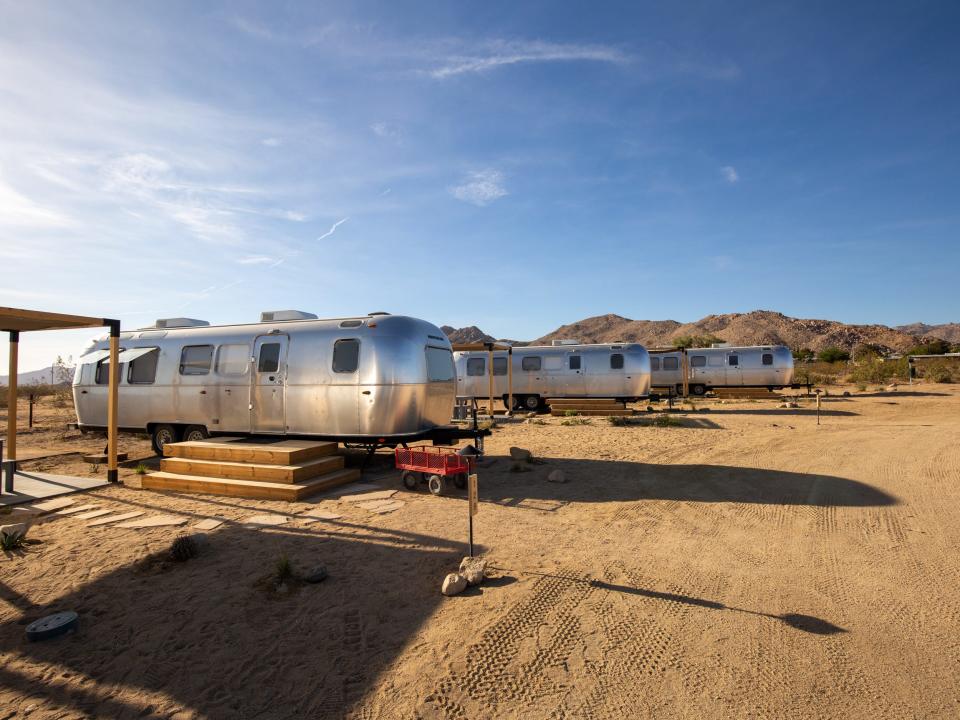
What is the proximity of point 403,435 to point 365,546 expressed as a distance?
3.47 metres

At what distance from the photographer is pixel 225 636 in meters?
4.07

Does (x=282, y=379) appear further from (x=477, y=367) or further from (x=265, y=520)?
(x=477, y=367)

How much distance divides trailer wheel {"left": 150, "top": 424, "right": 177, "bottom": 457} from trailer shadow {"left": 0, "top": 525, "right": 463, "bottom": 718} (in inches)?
262

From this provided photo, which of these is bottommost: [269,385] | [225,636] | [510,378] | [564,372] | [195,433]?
[225,636]

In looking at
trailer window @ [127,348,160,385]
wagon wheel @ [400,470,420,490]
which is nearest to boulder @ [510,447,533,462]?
wagon wheel @ [400,470,420,490]

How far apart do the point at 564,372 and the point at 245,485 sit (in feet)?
46.0

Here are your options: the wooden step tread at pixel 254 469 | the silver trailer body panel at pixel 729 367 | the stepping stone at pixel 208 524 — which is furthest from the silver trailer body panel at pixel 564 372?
the stepping stone at pixel 208 524

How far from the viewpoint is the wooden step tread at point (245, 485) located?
26.7 feet

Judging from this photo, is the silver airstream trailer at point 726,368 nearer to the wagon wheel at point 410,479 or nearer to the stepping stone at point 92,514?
the wagon wheel at point 410,479

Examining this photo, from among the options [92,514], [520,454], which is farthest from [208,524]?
[520,454]

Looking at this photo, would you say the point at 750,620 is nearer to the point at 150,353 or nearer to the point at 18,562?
the point at 18,562

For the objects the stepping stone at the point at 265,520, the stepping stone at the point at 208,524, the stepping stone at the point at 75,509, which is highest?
the stepping stone at the point at 75,509

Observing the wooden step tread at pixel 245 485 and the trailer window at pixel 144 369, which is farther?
the trailer window at pixel 144 369

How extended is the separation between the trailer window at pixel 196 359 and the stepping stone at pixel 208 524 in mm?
4612
